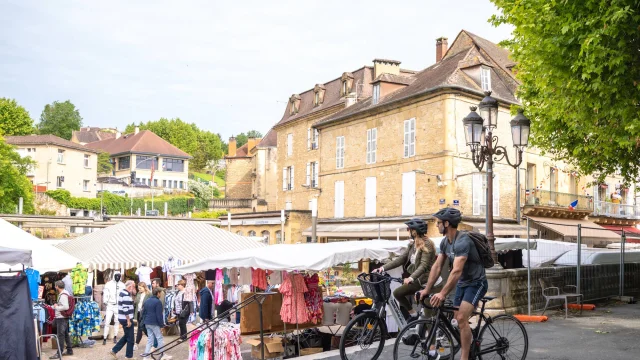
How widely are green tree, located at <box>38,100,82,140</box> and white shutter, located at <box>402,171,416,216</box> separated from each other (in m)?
80.7

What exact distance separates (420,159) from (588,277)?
58.8 ft

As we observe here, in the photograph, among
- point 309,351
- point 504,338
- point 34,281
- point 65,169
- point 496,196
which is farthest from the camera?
point 65,169

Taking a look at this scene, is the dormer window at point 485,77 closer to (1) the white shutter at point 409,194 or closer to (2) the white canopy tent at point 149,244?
(1) the white shutter at point 409,194

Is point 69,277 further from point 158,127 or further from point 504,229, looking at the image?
point 158,127

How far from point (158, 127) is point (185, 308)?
322 feet

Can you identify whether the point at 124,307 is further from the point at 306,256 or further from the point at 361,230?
the point at 361,230

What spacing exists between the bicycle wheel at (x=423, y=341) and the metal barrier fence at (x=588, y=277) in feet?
22.1

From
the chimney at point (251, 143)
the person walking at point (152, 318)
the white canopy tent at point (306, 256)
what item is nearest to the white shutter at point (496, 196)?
the white canopy tent at point (306, 256)

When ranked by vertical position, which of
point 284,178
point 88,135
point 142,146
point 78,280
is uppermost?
point 88,135

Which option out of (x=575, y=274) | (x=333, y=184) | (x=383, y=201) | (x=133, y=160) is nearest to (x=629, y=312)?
(x=575, y=274)

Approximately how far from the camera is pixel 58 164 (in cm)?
7081

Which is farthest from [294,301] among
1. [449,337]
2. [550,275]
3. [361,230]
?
[361,230]

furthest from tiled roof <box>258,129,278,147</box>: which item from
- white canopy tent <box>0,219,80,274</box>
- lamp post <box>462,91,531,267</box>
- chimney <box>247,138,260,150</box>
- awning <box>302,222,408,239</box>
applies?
lamp post <box>462,91,531,267</box>

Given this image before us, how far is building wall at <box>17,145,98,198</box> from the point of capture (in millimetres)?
69500
